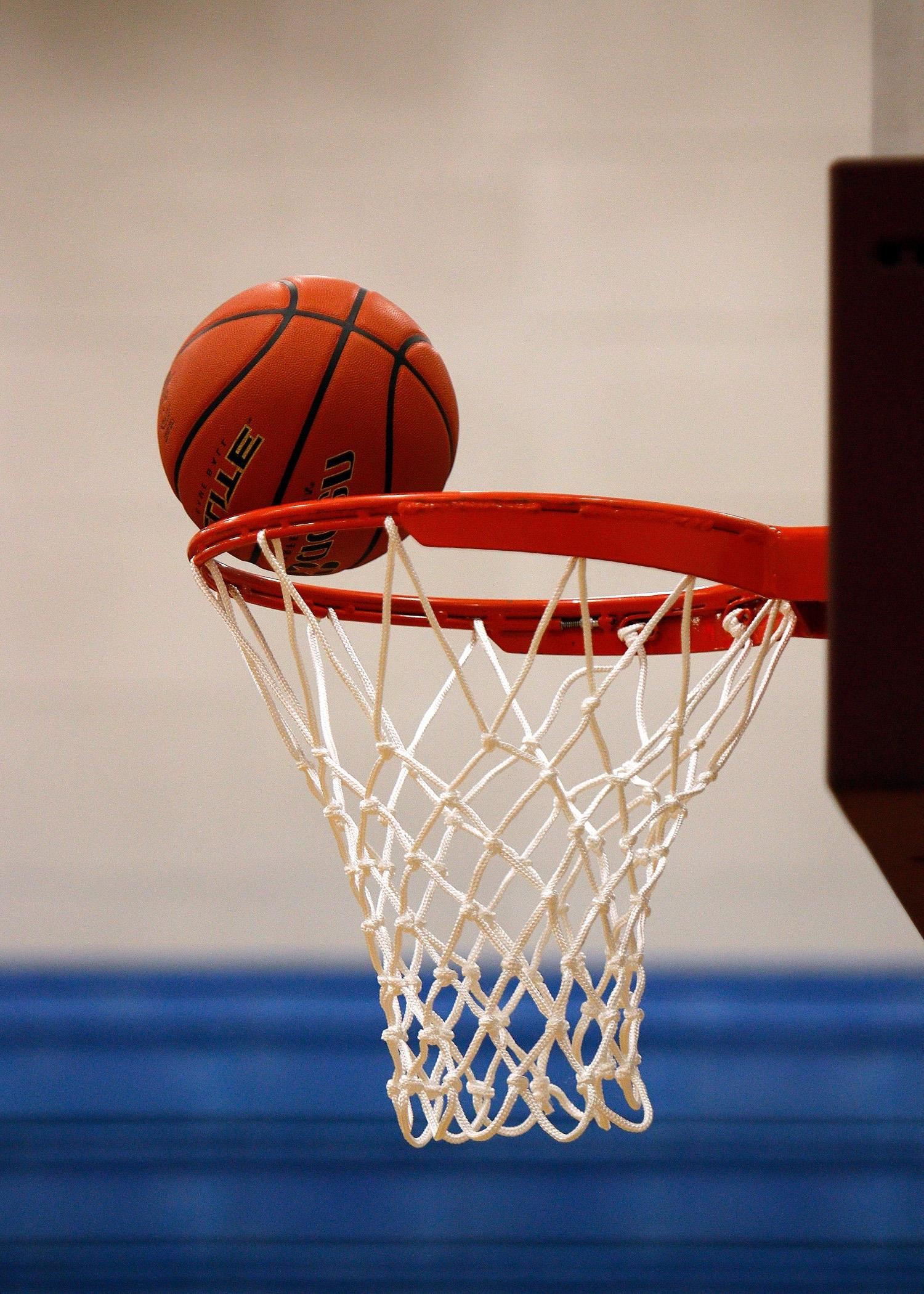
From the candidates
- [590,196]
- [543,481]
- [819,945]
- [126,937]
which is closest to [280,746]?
[126,937]

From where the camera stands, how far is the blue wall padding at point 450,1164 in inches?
88.4

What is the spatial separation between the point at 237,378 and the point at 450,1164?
1.68 metres

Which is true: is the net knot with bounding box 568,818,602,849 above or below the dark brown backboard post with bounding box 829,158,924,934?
below

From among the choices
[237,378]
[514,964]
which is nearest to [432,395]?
[237,378]

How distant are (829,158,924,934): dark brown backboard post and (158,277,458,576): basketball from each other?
0.74 metres

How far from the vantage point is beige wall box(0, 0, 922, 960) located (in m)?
2.46

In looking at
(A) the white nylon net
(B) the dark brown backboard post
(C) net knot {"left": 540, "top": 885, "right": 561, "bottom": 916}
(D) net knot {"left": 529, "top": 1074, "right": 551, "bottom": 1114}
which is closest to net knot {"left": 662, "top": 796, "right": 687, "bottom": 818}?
(A) the white nylon net

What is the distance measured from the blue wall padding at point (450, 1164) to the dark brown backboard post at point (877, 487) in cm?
200

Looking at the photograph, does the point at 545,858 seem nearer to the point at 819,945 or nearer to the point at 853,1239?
the point at 819,945

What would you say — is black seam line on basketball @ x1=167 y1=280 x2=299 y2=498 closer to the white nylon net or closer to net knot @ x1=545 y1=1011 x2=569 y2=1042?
the white nylon net

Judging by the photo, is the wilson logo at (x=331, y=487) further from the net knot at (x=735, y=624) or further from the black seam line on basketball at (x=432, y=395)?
the net knot at (x=735, y=624)

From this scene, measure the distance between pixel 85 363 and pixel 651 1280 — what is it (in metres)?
2.11

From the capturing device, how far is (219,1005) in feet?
7.75

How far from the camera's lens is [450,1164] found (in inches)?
90.5
